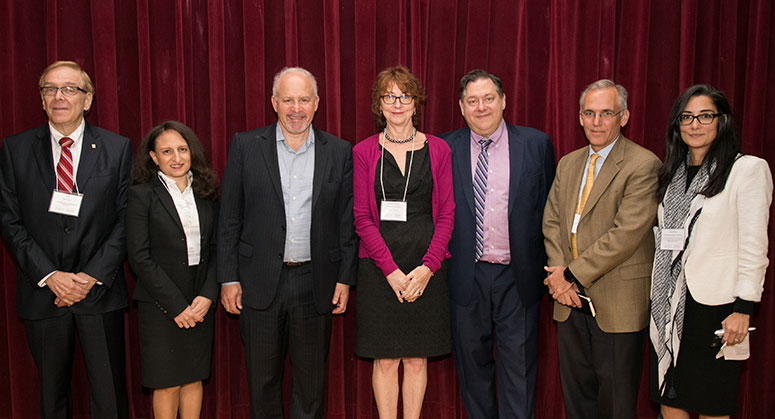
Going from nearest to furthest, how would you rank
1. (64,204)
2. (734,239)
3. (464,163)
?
(734,239) < (64,204) < (464,163)

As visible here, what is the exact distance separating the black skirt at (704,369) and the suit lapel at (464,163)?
112 cm

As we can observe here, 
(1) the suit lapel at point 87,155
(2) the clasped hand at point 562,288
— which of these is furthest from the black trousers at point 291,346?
(2) the clasped hand at point 562,288

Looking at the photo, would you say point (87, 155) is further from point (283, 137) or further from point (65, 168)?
point (283, 137)

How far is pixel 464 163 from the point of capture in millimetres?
2855

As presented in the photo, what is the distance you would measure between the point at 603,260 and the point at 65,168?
274cm

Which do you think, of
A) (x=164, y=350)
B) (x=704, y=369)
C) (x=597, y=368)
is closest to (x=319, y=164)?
(x=164, y=350)

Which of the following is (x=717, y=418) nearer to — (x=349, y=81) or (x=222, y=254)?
(x=222, y=254)

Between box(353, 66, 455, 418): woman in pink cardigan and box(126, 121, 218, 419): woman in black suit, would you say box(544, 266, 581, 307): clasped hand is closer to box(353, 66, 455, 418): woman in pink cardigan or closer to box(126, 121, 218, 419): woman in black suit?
box(353, 66, 455, 418): woman in pink cardigan

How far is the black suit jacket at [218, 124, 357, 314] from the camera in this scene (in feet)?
8.54

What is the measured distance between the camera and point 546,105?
3357 mm

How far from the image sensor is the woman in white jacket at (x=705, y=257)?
227 centimetres

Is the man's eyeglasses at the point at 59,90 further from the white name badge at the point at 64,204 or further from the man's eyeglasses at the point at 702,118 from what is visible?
the man's eyeglasses at the point at 702,118

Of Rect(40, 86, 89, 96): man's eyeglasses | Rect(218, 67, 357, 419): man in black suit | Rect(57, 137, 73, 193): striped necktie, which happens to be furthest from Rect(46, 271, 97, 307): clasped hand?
Rect(40, 86, 89, 96): man's eyeglasses

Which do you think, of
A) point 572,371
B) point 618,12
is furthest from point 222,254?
point 618,12
